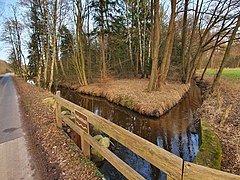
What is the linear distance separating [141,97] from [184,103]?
12.1ft

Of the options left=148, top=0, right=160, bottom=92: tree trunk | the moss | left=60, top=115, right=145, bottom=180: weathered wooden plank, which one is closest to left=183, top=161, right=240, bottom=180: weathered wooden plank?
left=60, top=115, right=145, bottom=180: weathered wooden plank

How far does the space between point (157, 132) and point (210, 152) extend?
3.02 metres

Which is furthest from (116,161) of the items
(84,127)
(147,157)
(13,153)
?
(13,153)

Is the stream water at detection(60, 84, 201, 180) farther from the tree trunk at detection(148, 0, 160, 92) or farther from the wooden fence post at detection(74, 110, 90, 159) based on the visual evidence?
the tree trunk at detection(148, 0, 160, 92)

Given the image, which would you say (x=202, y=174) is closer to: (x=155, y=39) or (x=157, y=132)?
(x=157, y=132)

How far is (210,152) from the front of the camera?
12.6 ft

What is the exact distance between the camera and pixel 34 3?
10.8 meters

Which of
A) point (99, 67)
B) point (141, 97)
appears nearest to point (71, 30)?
point (99, 67)

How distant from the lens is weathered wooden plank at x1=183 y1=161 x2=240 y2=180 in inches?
48.2

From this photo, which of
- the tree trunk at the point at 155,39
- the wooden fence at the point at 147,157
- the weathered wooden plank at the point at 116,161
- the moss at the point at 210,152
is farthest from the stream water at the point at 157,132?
the tree trunk at the point at 155,39

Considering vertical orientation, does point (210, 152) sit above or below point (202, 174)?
below

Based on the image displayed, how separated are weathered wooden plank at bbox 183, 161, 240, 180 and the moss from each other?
2.54 m

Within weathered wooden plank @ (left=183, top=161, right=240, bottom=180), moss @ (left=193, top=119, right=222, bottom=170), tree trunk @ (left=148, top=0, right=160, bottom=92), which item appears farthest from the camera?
tree trunk @ (left=148, top=0, right=160, bottom=92)

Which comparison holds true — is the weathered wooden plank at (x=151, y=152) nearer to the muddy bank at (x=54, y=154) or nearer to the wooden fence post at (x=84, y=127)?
the wooden fence post at (x=84, y=127)
